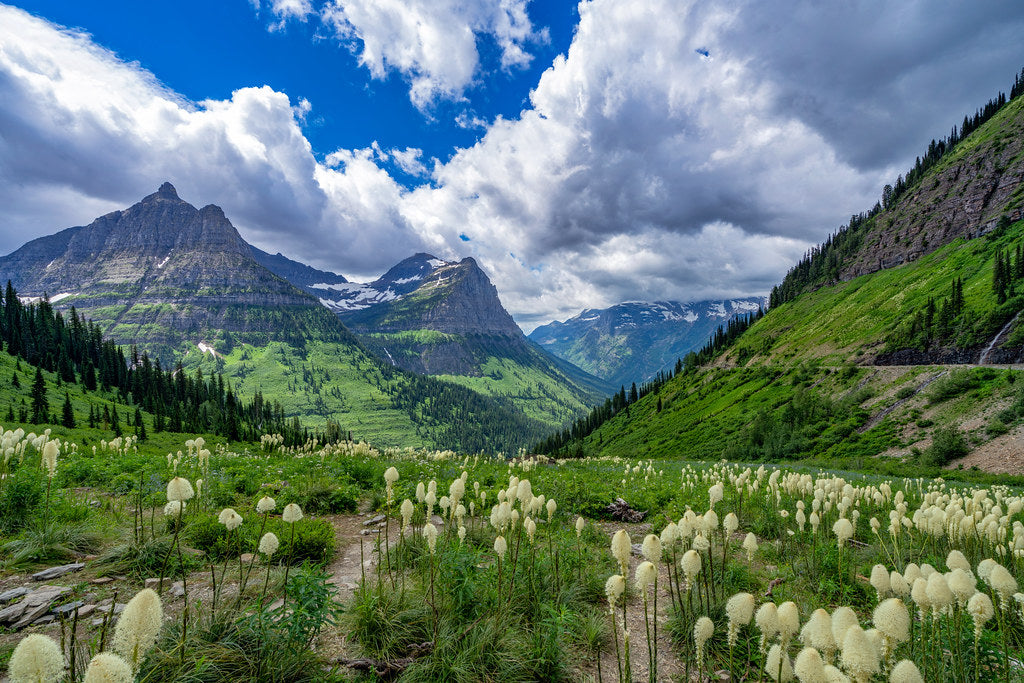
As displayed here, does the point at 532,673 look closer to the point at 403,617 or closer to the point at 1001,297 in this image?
the point at 403,617

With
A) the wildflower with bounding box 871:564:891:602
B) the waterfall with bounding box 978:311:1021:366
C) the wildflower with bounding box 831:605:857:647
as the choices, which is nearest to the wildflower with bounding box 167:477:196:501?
the wildflower with bounding box 831:605:857:647

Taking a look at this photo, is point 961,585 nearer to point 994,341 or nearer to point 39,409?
point 39,409

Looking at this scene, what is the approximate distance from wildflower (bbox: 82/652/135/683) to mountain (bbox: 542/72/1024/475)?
4987cm

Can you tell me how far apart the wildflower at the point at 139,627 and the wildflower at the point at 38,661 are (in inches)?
10.8

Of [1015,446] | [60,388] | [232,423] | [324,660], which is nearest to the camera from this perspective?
[324,660]

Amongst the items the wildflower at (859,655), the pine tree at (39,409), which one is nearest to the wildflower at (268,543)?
the wildflower at (859,655)

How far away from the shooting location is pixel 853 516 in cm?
887

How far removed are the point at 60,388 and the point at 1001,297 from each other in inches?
6571

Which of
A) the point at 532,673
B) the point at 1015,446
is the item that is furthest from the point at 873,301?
the point at 532,673

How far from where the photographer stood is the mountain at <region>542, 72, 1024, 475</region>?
162 feet

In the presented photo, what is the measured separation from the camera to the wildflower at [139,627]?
2.56 metres

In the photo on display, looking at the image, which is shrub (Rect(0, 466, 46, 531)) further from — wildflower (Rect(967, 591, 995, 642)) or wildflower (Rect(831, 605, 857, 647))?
wildflower (Rect(967, 591, 995, 642))

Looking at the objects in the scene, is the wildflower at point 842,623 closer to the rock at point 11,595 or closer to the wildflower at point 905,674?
the wildflower at point 905,674

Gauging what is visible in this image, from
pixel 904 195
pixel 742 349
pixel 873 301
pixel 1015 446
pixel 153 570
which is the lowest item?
pixel 1015 446
